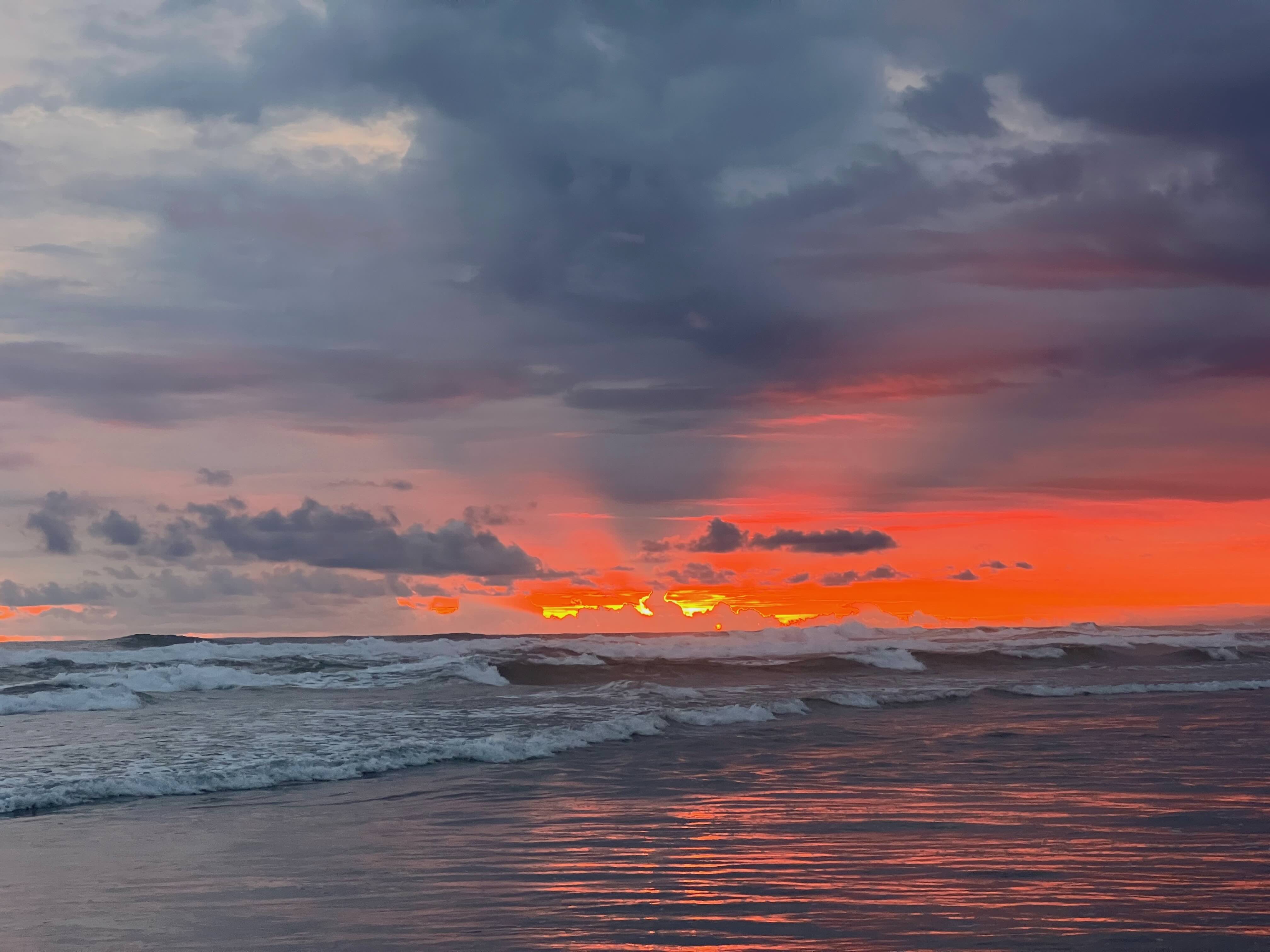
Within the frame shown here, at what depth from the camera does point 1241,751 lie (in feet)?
62.7

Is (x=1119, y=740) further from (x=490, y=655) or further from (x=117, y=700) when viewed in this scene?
(x=490, y=655)

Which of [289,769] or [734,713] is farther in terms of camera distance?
[734,713]

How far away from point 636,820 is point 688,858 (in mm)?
2491

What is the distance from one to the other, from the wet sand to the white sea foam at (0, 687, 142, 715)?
15.6 meters

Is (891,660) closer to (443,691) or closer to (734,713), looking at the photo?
(443,691)

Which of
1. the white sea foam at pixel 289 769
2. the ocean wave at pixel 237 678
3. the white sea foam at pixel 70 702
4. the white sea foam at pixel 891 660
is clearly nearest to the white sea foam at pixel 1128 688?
the white sea foam at pixel 891 660

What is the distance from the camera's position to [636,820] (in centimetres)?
1365

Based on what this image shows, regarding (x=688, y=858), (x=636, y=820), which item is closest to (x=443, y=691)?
(x=636, y=820)

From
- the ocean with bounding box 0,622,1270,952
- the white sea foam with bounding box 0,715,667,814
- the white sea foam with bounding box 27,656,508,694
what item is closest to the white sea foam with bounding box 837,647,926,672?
the ocean with bounding box 0,622,1270,952

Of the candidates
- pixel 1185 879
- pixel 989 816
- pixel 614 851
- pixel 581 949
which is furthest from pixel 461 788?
pixel 1185 879

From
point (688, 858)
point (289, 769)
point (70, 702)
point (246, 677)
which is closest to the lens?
point (688, 858)

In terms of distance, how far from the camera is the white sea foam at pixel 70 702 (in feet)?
96.6

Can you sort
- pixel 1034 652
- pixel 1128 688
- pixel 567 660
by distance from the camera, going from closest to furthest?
pixel 1128 688
pixel 567 660
pixel 1034 652

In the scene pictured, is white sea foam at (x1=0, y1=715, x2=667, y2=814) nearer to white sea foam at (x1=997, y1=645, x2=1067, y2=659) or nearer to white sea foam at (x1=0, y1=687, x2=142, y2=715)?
white sea foam at (x1=0, y1=687, x2=142, y2=715)
